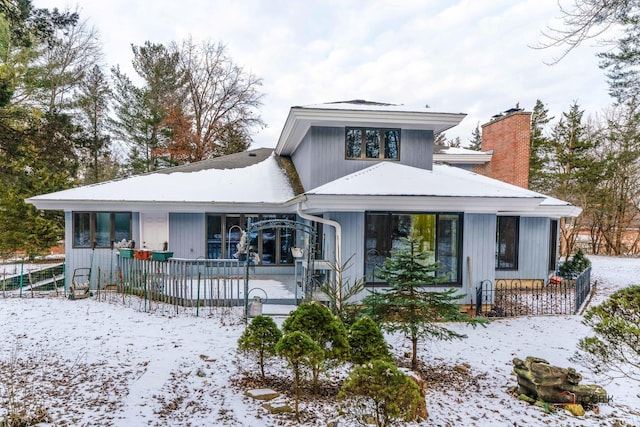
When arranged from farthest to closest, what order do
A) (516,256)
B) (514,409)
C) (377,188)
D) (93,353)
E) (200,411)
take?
(516,256) < (377,188) < (93,353) < (514,409) < (200,411)

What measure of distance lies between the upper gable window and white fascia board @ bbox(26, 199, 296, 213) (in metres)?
2.81

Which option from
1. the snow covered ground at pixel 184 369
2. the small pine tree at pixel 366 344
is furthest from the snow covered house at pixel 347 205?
the small pine tree at pixel 366 344

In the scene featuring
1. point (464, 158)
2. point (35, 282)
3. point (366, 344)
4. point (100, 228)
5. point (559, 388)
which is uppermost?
point (464, 158)

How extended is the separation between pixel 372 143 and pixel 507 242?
630cm

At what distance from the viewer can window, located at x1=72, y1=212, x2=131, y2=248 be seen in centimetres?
1110

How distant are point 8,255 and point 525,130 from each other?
26526mm

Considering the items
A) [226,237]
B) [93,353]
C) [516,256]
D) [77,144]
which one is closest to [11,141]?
[77,144]

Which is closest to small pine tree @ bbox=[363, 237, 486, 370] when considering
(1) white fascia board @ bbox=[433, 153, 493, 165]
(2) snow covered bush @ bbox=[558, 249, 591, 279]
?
(2) snow covered bush @ bbox=[558, 249, 591, 279]

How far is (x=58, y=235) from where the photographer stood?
18.8m

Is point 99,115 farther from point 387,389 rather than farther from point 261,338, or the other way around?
point 387,389

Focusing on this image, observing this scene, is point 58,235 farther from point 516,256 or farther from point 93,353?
point 516,256

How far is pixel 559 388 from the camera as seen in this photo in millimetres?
4562

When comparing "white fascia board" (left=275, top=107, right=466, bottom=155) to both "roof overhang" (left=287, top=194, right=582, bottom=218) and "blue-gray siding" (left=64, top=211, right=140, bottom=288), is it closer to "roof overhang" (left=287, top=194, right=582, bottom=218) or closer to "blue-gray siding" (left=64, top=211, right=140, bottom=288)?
"roof overhang" (left=287, top=194, right=582, bottom=218)

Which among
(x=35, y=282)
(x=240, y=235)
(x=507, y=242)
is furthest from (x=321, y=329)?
(x=35, y=282)
